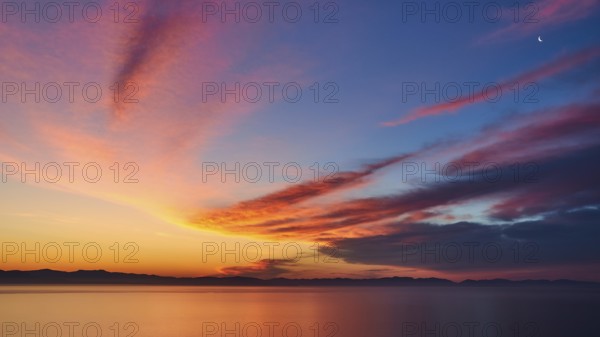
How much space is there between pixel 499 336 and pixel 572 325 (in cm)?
1423

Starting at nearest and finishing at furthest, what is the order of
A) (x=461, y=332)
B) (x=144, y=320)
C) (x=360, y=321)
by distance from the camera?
(x=461, y=332)
(x=360, y=321)
(x=144, y=320)

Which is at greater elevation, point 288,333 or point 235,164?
point 235,164

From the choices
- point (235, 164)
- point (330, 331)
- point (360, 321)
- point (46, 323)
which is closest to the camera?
point (235, 164)

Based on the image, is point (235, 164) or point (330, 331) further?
point (330, 331)

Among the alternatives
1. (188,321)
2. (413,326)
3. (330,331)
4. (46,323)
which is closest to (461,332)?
(413,326)

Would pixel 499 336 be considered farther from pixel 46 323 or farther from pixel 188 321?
pixel 46 323

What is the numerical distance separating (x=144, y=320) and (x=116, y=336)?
22405 millimetres

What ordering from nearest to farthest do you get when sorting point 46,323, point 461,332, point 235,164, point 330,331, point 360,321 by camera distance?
1. point 235,164
2. point 461,332
3. point 330,331
4. point 46,323
5. point 360,321

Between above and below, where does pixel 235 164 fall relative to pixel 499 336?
above

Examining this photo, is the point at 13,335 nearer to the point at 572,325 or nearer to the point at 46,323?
the point at 46,323

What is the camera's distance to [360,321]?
218 feet

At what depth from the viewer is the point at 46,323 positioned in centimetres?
6097

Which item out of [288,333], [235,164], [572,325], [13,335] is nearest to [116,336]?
[13,335]

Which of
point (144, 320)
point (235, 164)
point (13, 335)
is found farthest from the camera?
point (144, 320)
